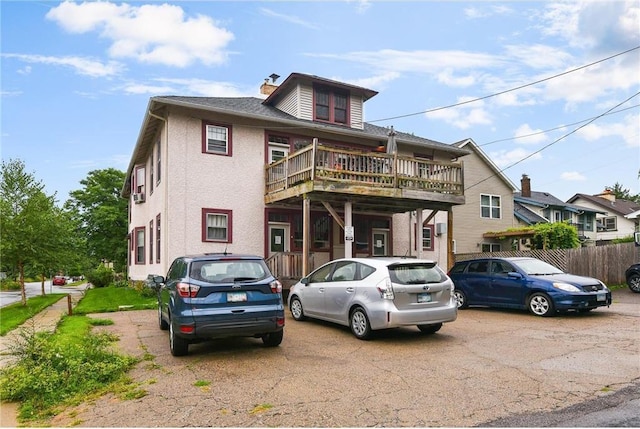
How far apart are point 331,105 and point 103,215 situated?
27.5m

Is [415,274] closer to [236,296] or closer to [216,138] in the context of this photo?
[236,296]

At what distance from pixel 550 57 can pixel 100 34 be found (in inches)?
608

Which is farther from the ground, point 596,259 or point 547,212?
point 547,212

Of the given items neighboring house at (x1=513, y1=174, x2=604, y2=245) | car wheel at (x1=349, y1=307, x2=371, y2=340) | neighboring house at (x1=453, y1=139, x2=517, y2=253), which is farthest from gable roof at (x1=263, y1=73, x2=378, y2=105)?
neighboring house at (x1=513, y1=174, x2=604, y2=245)

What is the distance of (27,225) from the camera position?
1769 centimetres

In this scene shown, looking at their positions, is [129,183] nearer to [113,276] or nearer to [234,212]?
[113,276]

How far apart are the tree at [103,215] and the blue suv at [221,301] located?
34638mm

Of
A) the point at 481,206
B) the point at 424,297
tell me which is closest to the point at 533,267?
the point at 424,297

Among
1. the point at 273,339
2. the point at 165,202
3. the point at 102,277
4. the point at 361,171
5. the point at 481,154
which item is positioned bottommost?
the point at 102,277

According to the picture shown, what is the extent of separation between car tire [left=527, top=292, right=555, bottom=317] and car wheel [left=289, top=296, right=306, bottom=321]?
5.83 metres

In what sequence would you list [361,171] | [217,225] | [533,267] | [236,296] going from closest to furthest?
[236,296]
[533,267]
[361,171]
[217,225]

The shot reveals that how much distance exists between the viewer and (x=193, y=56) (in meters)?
14.6

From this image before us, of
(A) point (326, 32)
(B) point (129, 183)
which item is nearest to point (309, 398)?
(A) point (326, 32)

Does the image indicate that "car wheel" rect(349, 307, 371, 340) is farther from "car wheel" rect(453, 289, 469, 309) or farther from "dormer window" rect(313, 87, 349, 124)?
"dormer window" rect(313, 87, 349, 124)
